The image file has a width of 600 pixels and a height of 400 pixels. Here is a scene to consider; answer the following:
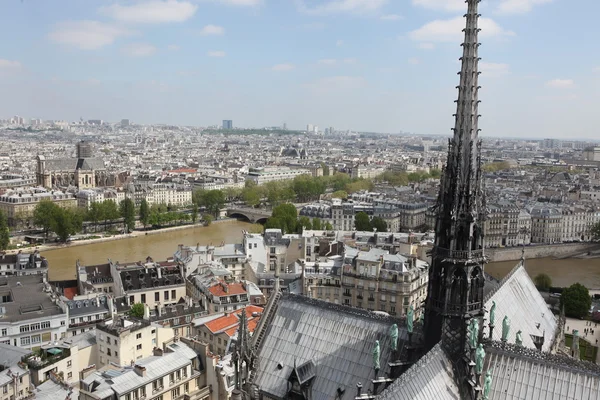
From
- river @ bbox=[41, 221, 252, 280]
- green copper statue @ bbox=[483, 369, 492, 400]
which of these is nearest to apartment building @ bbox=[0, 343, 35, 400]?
green copper statue @ bbox=[483, 369, 492, 400]

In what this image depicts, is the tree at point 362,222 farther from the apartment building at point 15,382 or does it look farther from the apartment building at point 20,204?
the apartment building at point 15,382

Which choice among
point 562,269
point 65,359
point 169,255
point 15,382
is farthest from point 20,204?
point 562,269

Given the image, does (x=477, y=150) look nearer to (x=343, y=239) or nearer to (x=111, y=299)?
(x=111, y=299)

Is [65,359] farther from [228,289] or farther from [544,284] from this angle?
[544,284]

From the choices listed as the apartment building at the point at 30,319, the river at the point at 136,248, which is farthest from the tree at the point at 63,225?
the apartment building at the point at 30,319

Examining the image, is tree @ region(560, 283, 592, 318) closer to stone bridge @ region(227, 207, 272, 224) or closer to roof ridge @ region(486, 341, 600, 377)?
roof ridge @ region(486, 341, 600, 377)

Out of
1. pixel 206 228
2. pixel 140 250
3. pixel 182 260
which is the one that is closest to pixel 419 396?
pixel 182 260
